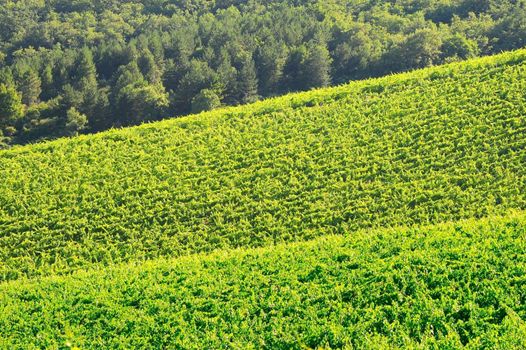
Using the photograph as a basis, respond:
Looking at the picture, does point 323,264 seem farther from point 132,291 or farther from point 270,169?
point 270,169

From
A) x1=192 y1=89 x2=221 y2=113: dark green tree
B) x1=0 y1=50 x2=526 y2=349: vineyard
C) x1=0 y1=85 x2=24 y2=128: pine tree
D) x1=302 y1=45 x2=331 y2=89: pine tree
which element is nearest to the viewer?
x1=0 y1=50 x2=526 y2=349: vineyard

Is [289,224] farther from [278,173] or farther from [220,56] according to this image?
[220,56]

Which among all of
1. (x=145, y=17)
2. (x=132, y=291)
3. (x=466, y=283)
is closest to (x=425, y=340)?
(x=466, y=283)

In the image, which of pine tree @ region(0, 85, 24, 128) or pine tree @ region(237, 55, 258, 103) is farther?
pine tree @ region(237, 55, 258, 103)

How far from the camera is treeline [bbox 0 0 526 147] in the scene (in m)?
55.6

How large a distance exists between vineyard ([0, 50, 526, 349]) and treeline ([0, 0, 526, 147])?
20.6 metres

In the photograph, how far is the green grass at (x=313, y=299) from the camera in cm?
1427

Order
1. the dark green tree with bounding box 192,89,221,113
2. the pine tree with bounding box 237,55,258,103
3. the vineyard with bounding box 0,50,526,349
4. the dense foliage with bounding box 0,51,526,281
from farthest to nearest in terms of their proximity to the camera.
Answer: the pine tree with bounding box 237,55,258,103, the dark green tree with bounding box 192,89,221,113, the dense foliage with bounding box 0,51,526,281, the vineyard with bounding box 0,50,526,349

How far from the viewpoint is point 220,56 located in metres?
64.1

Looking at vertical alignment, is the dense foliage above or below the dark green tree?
above

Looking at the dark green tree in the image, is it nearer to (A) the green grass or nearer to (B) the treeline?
(B) the treeline

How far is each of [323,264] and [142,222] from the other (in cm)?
1143

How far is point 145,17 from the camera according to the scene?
86938 mm

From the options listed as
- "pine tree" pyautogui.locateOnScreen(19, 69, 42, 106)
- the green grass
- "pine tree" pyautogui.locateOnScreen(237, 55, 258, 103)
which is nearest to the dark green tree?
"pine tree" pyautogui.locateOnScreen(237, 55, 258, 103)
